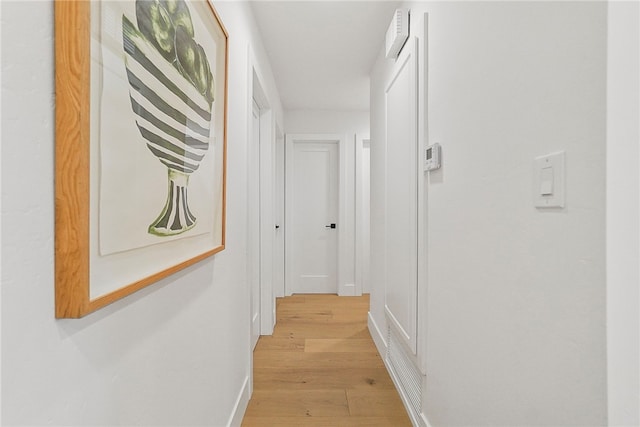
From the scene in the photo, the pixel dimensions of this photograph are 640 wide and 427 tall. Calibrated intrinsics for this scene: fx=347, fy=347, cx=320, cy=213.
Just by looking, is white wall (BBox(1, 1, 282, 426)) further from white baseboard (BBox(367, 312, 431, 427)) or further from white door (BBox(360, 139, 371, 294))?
white door (BBox(360, 139, 371, 294))

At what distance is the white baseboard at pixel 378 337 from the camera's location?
2.46 meters

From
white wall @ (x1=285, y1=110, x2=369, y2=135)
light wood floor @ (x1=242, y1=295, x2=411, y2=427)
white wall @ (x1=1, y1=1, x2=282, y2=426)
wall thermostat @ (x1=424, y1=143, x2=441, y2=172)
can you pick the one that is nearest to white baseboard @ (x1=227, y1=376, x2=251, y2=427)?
light wood floor @ (x1=242, y1=295, x2=411, y2=427)

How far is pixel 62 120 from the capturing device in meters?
0.55

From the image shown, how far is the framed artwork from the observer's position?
56 cm

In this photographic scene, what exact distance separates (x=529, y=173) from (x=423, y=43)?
3.31ft

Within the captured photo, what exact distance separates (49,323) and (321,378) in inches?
76.3

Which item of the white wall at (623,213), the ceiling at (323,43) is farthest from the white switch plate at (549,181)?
the ceiling at (323,43)

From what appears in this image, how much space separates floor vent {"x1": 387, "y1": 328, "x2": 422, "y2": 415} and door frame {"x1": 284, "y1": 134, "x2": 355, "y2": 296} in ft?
6.13

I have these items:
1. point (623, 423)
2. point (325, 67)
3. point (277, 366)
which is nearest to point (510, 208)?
point (623, 423)

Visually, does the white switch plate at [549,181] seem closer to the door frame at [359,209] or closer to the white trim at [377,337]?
the white trim at [377,337]

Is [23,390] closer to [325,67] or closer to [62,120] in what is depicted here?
[62,120]

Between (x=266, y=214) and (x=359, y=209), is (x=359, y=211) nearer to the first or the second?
(x=359, y=209)

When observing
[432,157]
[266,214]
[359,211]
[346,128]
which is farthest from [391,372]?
[346,128]

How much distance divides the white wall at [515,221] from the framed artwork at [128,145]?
0.89 m
